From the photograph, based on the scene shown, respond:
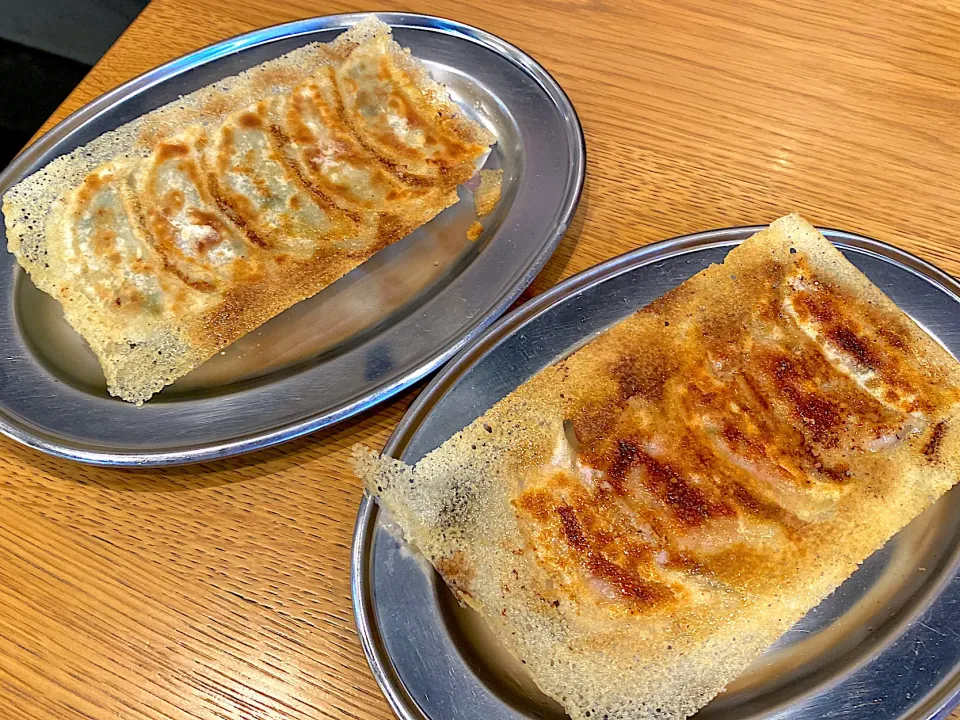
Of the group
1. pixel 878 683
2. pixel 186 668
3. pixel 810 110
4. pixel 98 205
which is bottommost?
pixel 186 668

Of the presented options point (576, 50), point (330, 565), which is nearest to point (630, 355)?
point (330, 565)

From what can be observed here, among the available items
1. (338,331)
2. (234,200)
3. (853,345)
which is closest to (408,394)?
(338,331)

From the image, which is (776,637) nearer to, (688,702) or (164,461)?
(688,702)

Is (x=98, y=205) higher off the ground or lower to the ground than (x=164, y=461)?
higher

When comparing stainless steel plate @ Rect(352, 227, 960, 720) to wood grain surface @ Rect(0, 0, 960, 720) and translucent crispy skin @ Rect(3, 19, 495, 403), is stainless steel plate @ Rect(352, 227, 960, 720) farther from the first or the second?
translucent crispy skin @ Rect(3, 19, 495, 403)

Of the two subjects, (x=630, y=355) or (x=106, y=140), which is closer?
(x=630, y=355)

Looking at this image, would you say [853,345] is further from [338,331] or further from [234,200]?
[234,200]
